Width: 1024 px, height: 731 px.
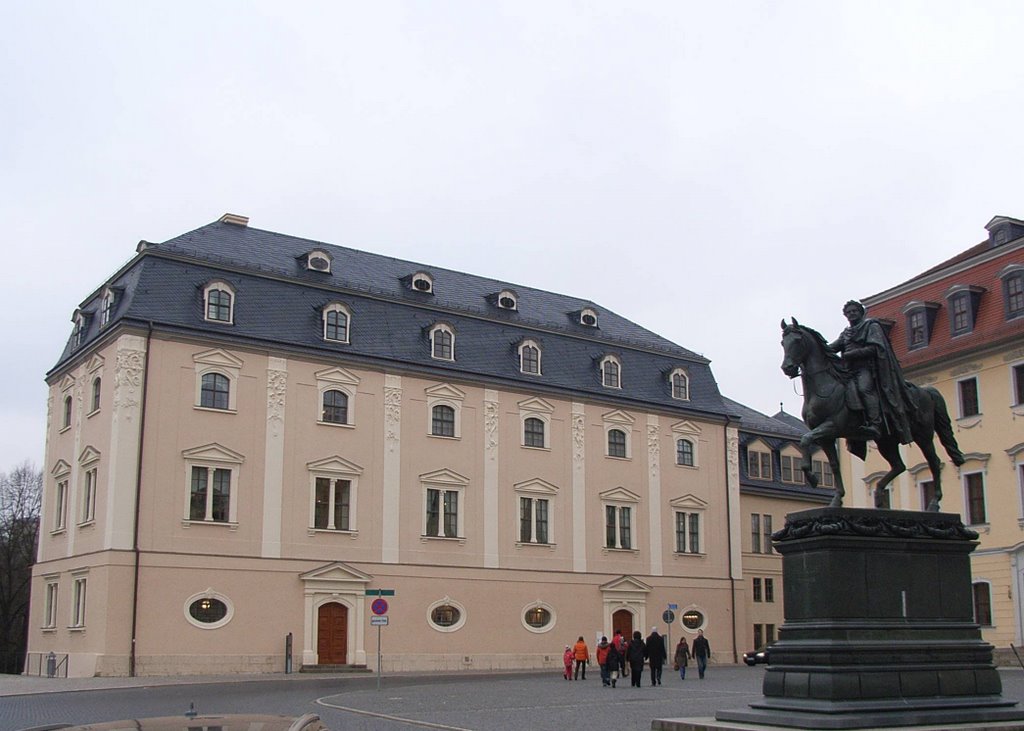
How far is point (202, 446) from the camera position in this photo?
140 feet

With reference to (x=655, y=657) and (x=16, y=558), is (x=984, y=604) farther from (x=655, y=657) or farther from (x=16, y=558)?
(x=16, y=558)

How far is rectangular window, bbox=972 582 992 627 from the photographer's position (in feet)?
131

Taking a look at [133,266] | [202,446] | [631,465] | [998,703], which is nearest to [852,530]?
[998,703]

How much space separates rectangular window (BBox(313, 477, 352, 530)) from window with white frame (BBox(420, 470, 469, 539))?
3.39 m

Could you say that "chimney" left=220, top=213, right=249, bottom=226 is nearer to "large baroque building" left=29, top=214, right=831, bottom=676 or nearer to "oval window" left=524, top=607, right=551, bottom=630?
"large baroque building" left=29, top=214, right=831, bottom=676

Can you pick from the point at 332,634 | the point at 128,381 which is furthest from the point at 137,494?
the point at 332,634

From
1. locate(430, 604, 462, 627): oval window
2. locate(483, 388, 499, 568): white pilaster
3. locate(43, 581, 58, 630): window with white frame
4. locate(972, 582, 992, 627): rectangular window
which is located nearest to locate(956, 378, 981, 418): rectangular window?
locate(972, 582, 992, 627): rectangular window

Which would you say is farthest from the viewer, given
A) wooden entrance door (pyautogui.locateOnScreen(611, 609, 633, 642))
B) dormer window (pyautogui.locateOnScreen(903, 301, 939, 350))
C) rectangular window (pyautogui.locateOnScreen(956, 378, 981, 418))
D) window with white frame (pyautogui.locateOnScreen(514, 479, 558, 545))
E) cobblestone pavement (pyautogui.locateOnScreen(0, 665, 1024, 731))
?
wooden entrance door (pyautogui.locateOnScreen(611, 609, 633, 642))

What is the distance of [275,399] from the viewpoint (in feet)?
146

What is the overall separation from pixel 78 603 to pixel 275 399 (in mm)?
10034

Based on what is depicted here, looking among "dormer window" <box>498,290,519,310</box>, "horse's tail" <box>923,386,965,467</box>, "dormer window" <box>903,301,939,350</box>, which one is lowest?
"horse's tail" <box>923,386,965,467</box>

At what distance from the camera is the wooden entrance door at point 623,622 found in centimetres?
5192

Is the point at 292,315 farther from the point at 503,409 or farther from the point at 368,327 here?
the point at 503,409

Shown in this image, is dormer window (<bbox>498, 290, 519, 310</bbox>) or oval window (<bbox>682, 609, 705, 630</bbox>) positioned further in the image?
oval window (<bbox>682, 609, 705, 630</bbox>)
